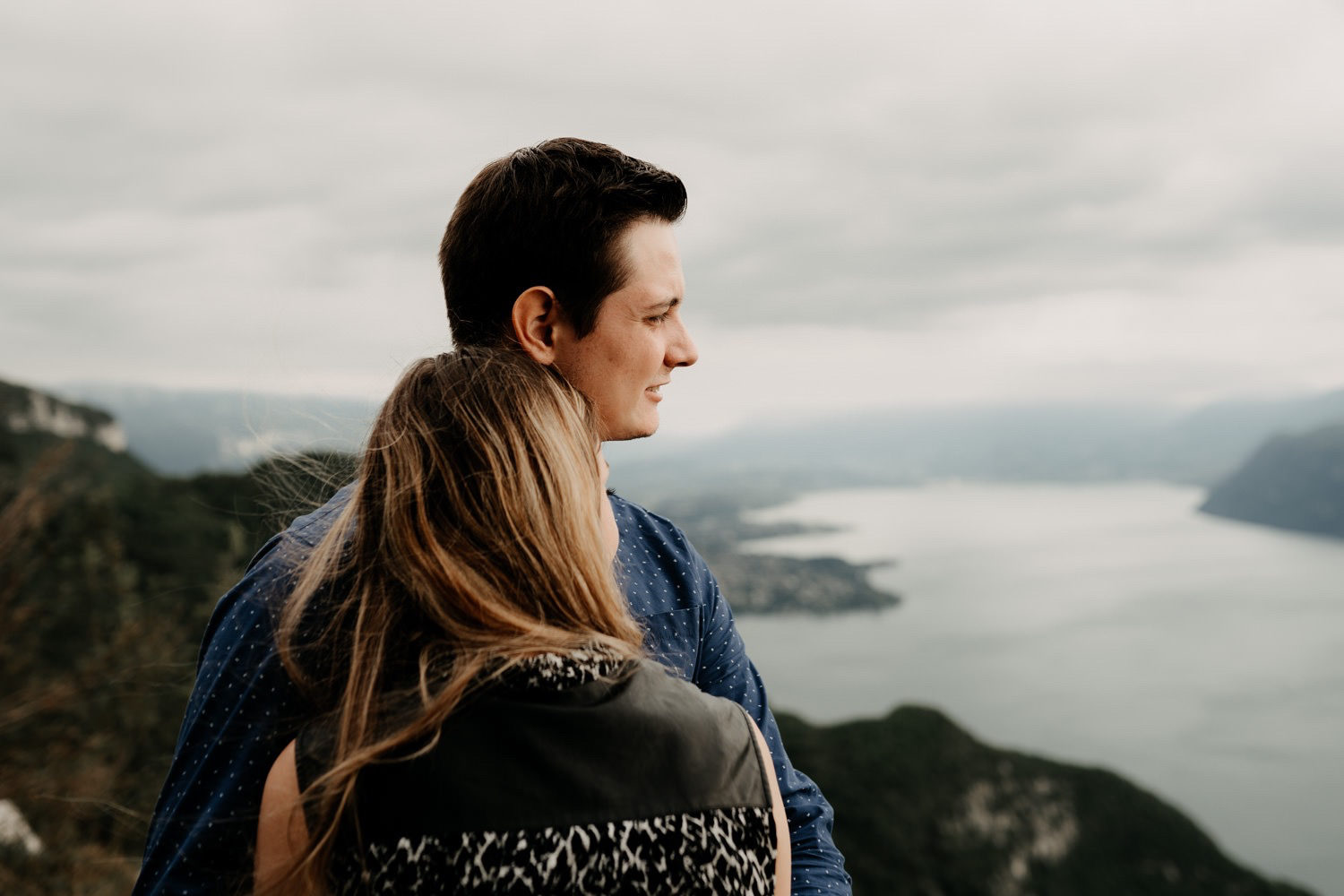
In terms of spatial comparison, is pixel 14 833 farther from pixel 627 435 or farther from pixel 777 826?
pixel 777 826

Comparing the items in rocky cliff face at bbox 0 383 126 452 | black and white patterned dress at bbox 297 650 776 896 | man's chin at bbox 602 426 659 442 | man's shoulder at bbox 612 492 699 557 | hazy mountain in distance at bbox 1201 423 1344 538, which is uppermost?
man's chin at bbox 602 426 659 442

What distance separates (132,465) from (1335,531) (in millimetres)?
113043

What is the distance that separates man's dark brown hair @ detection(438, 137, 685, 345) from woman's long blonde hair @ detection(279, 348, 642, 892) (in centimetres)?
40

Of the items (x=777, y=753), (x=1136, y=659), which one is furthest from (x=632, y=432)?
(x=1136, y=659)

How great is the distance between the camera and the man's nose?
1768mm

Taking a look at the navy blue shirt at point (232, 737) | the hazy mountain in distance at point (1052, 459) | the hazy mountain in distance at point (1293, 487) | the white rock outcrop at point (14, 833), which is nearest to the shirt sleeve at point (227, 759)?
the navy blue shirt at point (232, 737)

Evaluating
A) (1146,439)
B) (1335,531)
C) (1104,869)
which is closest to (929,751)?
(1104,869)

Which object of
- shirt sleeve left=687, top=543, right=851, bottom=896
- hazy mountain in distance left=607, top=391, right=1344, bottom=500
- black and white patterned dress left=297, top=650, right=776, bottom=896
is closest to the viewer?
black and white patterned dress left=297, top=650, right=776, bottom=896

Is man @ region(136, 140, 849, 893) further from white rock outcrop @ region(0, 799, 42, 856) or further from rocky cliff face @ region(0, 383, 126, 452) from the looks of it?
rocky cliff face @ region(0, 383, 126, 452)

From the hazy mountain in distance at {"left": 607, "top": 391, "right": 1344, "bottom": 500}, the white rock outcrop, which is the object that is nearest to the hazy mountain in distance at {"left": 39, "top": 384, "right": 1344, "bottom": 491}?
the hazy mountain in distance at {"left": 607, "top": 391, "right": 1344, "bottom": 500}

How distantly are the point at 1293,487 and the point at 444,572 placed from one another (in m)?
127

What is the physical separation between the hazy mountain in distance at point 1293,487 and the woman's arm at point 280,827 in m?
121

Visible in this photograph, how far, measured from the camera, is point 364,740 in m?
0.96

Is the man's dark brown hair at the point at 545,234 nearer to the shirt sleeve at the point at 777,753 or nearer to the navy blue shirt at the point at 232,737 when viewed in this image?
the navy blue shirt at the point at 232,737
